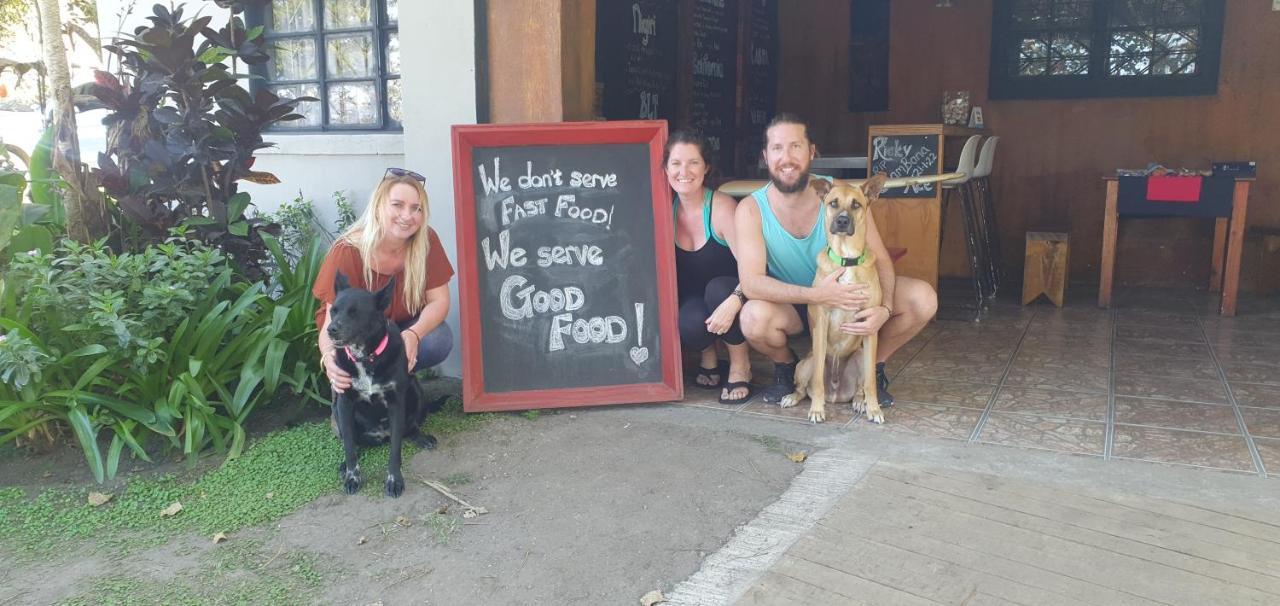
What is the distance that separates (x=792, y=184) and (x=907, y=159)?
2.51 metres

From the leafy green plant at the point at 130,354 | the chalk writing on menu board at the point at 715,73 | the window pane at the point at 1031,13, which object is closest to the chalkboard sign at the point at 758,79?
the chalk writing on menu board at the point at 715,73

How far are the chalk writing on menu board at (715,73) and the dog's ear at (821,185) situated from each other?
2.69 metres

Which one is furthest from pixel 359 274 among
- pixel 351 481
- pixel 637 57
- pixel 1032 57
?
pixel 1032 57

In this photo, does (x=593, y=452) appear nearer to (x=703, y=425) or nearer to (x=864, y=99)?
(x=703, y=425)

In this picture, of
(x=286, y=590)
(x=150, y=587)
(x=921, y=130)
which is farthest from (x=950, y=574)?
(x=921, y=130)

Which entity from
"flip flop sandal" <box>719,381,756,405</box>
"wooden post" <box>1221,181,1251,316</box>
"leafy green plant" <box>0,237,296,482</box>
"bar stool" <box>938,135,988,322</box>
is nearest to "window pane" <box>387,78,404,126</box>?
"leafy green plant" <box>0,237,296,482</box>

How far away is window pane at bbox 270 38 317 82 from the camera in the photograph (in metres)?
5.74

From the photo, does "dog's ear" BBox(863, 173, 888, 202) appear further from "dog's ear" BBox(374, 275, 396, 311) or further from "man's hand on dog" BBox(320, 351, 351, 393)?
"man's hand on dog" BBox(320, 351, 351, 393)

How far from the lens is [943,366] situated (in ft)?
15.6

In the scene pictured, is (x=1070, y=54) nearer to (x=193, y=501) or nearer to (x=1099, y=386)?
(x=1099, y=386)

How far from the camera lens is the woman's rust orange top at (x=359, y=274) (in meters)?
3.54

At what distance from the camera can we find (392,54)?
546cm

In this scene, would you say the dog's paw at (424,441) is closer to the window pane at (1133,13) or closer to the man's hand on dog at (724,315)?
the man's hand on dog at (724,315)

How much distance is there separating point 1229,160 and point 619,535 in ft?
21.1
